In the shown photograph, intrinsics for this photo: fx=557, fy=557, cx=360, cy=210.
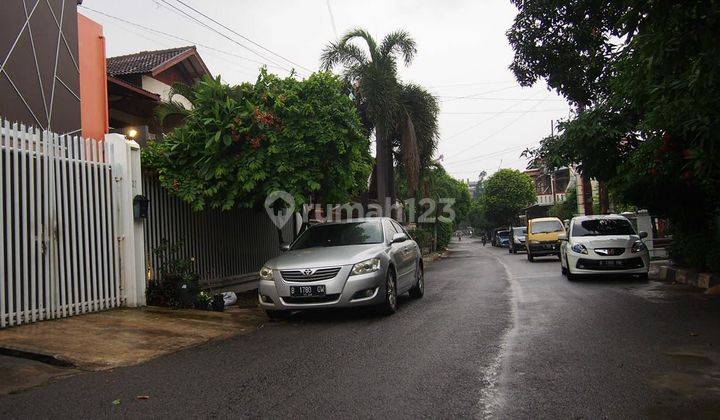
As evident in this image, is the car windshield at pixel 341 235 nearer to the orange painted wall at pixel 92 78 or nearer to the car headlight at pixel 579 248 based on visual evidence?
the car headlight at pixel 579 248

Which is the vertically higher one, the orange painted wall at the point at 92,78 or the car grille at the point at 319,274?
the orange painted wall at the point at 92,78

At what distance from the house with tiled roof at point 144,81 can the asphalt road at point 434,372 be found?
9971mm

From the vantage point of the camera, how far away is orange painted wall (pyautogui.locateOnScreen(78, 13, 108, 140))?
12992 millimetres

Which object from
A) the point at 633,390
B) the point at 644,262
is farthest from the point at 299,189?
the point at 644,262

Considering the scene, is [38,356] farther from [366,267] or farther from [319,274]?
[366,267]

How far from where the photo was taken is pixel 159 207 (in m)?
10.1

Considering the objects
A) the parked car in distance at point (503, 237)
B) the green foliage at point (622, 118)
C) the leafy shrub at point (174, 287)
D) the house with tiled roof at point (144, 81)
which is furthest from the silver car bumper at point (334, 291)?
the parked car in distance at point (503, 237)

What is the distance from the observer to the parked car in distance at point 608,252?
12.7 metres

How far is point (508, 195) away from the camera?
6350cm

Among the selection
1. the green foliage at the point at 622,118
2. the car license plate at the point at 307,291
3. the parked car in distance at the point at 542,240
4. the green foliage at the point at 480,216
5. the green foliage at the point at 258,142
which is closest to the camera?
the green foliage at the point at 622,118

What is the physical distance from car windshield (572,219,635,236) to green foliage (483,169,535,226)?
50.6m

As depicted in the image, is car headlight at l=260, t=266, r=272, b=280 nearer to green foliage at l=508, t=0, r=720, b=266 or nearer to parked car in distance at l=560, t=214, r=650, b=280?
green foliage at l=508, t=0, r=720, b=266

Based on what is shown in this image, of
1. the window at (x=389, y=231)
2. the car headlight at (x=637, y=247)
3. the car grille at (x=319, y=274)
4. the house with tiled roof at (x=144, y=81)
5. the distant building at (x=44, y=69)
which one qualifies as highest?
the house with tiled roof at (x=144, y=81)

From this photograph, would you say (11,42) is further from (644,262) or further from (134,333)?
(644,262)
